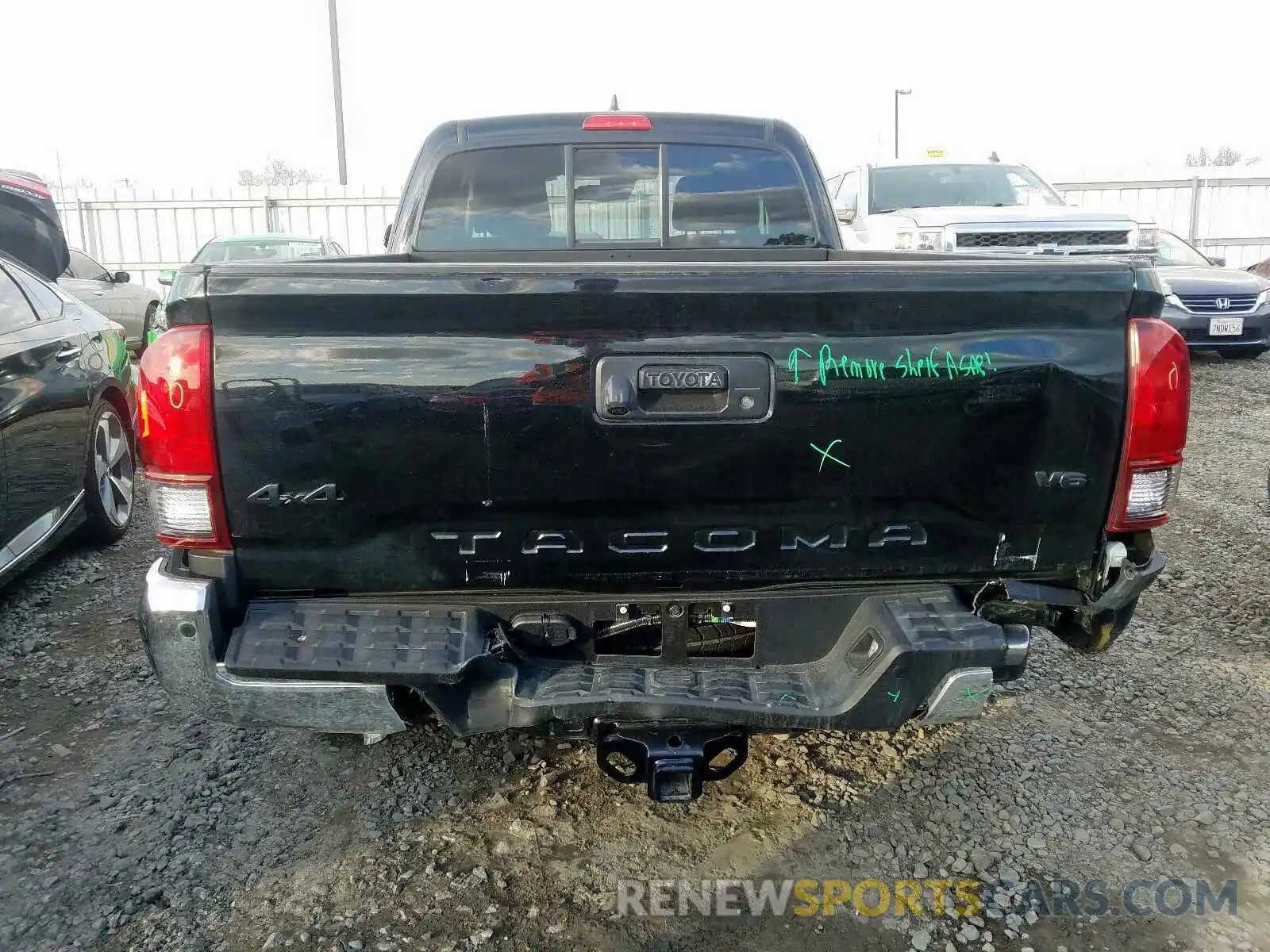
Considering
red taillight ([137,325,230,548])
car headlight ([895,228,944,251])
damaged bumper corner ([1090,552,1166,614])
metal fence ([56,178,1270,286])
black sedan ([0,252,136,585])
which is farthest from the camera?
metal fence ([56,178,1270,286])

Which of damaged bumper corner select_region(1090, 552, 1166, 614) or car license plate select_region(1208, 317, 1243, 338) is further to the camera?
car license plate select_region(1208, 317, 1243, 338)

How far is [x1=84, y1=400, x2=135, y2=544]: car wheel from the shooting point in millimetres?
4859

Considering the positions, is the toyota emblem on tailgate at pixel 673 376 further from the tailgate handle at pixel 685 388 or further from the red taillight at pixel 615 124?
the red taillight at pixel 615 124

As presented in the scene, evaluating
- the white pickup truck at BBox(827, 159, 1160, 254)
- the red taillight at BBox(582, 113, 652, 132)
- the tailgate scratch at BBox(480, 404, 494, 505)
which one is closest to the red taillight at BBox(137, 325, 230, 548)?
the tailgate scratch at BBox(480, 404, 494, 505)

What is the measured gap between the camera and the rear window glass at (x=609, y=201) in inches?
158

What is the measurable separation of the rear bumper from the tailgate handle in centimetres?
53

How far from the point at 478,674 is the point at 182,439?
2.78 ft

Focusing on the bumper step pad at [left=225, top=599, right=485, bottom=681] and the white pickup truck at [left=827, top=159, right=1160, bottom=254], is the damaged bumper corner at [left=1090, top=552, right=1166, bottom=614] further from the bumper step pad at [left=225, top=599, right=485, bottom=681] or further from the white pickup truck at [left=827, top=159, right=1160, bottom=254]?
the white pickup truck at [left=827, top=159, right=1160, bottom=254]

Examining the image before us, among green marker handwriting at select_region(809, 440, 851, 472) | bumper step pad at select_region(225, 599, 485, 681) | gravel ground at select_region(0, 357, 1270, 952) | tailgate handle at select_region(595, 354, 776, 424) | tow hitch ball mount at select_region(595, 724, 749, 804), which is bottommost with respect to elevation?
gravel ground at select_region(0, 357, 1270, 952)

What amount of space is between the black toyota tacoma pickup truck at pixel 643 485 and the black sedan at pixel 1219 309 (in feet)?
30.4

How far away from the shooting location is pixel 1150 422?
2.24 meters

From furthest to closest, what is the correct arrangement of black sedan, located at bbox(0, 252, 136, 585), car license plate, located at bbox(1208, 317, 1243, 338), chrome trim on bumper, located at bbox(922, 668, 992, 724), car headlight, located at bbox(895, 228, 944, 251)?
car license plate, located at bbox(1208, 317, 1243, 338) < car headlight, located at bbox(895, 228, 944, 251) < black sedan, located at bbox(0, 252, 136, 585) < chrome trim on bumper, located at bbox(922, 668, 992, 724)

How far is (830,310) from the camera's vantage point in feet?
7.08

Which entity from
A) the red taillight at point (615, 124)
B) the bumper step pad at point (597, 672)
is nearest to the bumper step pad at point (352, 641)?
the bumper step pad at point (597, 672)
